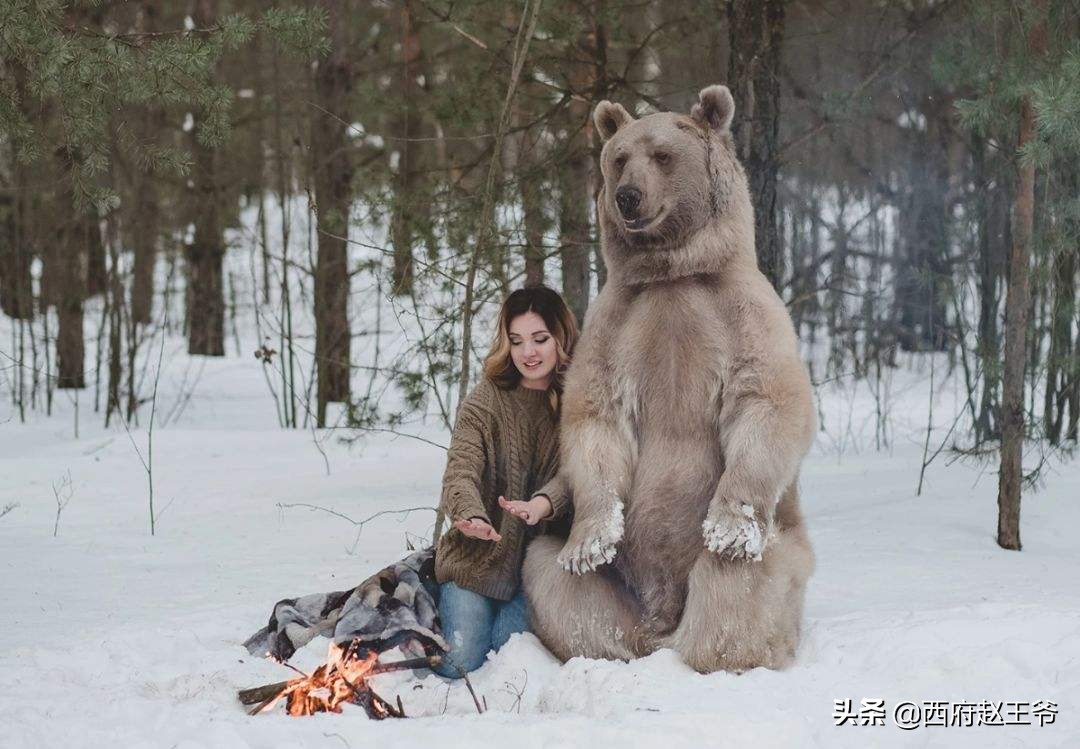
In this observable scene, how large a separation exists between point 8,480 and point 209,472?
53.1 inches

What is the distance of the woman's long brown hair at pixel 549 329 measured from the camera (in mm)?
4082

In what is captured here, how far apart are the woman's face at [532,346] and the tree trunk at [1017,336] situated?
2776 mm

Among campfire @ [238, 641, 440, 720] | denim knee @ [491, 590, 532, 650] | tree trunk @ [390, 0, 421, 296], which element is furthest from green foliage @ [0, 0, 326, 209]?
denim knee @ [491, 590, 532, 650]

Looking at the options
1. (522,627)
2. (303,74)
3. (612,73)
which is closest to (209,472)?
(612,73)

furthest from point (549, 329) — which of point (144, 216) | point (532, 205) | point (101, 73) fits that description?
point (144, 216)

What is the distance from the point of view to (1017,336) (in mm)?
5609

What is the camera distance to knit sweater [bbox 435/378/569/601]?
13.0 feet

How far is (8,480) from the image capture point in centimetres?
768

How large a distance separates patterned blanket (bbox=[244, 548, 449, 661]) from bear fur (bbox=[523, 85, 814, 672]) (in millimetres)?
434

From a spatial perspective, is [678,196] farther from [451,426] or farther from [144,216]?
[144,216]

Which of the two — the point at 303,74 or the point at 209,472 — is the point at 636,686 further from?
the point at 303,74

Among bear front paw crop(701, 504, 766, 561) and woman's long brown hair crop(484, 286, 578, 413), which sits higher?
woman's long brown hair crop(484, 286, 578, 413)

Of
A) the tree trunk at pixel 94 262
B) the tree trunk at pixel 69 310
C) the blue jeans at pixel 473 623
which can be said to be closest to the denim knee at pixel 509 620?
the blue jeans at pixel 473 623

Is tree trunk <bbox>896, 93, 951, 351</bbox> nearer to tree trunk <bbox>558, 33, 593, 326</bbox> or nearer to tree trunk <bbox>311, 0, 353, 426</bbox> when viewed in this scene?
tree trunk <bbox>558, 33, 593, 326</bbox>
